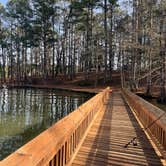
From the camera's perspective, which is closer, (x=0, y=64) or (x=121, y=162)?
(x=121, y=162)

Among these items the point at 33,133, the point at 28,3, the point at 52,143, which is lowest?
the point at 33,133

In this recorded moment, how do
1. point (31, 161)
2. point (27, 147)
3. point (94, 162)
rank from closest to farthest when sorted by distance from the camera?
point (31, 161), point (27, 147), point (94, 162)

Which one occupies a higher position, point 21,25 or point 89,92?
point 21,25

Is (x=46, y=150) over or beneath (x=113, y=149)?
over

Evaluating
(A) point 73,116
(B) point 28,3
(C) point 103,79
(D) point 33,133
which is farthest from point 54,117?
(B) point 28,3

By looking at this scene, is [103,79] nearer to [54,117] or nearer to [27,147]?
[54,117]

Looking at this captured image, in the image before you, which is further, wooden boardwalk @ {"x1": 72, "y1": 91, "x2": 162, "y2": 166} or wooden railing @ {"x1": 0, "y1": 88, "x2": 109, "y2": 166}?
wooden boardwalk @ {"x1": 72, "y1": 91, "x2": 162, "y2": 166}

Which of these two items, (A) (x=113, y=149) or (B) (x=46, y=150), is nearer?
(B) (x=46, y=150)

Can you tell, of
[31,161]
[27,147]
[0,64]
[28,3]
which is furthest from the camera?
[0,64]

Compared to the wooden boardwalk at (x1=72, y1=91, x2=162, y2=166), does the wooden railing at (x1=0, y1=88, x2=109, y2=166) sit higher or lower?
higher

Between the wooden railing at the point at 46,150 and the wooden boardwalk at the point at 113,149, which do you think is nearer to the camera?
the wooden railing at the point at 46,150

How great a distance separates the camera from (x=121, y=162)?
4.67m

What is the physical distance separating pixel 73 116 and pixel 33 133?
21.0 ft

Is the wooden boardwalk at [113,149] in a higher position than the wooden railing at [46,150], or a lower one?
lower
